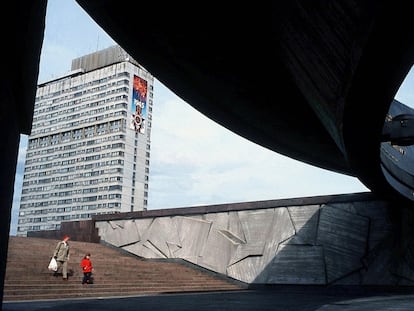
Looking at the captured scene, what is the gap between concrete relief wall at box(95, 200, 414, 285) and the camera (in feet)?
50.2

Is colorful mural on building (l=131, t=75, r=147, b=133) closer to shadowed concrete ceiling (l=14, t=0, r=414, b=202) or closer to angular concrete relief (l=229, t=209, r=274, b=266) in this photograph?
angular concrete relief (l=229, t=209, r=274, b=266)

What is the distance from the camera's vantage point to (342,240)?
15891mm

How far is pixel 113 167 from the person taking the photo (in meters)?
79.3

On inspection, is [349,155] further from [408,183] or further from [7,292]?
[7,292]

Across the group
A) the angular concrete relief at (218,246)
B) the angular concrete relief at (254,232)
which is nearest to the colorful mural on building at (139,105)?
the angular concrete relief at (218,246)

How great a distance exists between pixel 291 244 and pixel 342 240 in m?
1.89

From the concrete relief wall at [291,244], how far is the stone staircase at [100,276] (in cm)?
77

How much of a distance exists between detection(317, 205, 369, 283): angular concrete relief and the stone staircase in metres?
3.69

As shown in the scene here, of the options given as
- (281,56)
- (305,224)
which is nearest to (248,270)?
(305,224)

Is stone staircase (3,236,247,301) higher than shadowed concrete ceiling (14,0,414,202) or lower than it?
lower

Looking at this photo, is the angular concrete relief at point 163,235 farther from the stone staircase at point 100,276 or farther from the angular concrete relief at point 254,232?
the angular concrete relief at point 254,232

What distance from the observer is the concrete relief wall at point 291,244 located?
50.2 feet

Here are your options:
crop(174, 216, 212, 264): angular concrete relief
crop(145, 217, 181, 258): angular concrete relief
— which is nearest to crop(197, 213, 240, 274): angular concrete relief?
crop(174, 216, 212, 264): angular concrete relief

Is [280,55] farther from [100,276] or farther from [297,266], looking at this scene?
[297,266]
